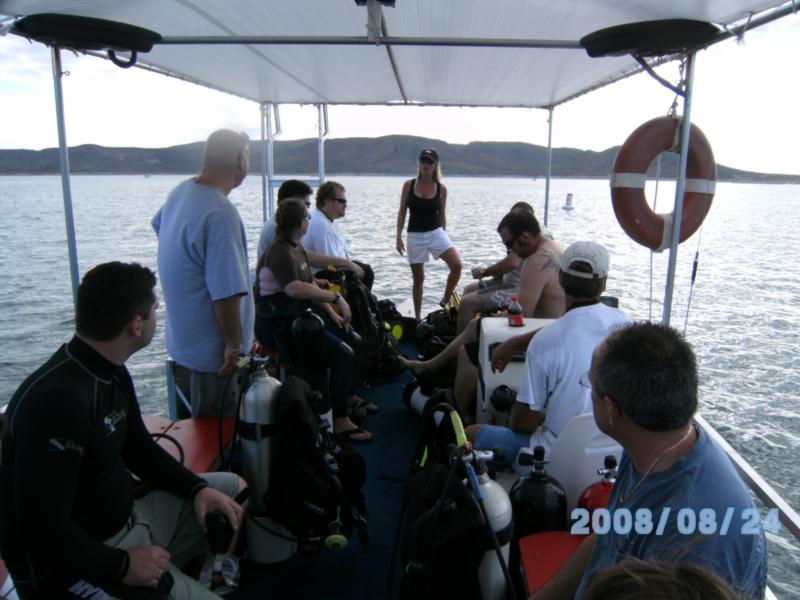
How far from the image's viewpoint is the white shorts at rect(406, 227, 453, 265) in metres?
5.36

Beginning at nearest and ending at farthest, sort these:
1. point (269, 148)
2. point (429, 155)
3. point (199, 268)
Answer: point (199, 268)
point (429, 155)
point (269, 148)

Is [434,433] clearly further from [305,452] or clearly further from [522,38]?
[522,38]

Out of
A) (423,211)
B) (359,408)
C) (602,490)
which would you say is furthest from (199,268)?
(423,211)

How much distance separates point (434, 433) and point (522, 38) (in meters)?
2.15

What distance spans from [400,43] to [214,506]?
2059 mm

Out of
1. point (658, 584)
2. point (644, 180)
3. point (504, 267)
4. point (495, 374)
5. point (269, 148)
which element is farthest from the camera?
point (269, 148)

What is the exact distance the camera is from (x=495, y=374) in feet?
8.91

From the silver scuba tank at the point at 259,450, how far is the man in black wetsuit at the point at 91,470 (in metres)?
0.30

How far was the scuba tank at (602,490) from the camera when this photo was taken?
1652mm

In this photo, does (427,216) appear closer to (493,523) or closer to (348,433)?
(348,433)

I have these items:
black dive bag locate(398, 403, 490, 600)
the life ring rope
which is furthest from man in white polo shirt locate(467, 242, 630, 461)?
the life ring rope

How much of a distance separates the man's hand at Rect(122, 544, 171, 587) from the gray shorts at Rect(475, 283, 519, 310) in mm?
3028

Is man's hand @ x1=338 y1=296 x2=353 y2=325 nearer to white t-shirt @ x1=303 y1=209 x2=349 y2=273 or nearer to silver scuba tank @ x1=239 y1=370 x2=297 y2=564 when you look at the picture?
white t-shirt @ x1=303 y1=209 x2=349 y2=273

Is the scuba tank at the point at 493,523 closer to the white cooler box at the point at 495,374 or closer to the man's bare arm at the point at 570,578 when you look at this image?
the man's bare arm at the point at 570,578
